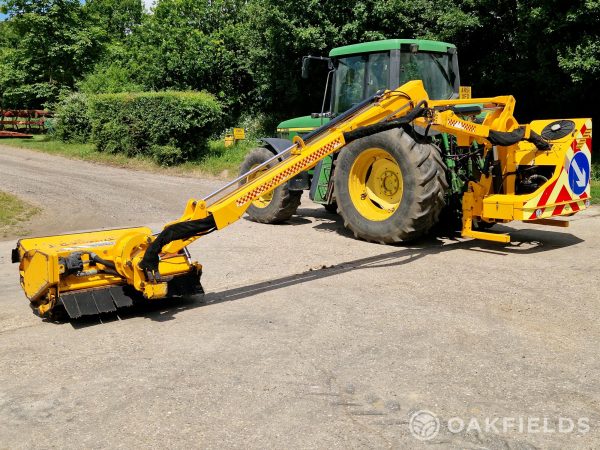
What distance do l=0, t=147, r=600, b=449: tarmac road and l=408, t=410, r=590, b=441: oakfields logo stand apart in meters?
0.01

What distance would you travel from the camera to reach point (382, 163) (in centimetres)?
815

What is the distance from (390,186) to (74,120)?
17.9m

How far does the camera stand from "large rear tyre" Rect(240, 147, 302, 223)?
9.62 m

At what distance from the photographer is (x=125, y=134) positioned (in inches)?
747

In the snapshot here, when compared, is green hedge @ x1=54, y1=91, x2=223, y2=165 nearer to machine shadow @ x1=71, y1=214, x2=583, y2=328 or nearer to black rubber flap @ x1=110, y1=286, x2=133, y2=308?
machine shadow @ x1=71, y1=214, x2=583, y2=328

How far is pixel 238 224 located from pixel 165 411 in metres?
6.64

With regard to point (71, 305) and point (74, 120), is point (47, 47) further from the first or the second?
point (71, 305)

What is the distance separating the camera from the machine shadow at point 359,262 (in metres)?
5.50

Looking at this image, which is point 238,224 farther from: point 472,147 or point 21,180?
point 21,180

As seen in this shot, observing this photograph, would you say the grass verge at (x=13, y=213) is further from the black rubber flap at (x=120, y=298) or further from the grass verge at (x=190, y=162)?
the grass verge at (x=190, y=162)

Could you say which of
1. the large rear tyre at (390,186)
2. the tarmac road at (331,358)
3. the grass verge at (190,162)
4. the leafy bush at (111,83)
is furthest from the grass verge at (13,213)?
the leafy bush at (111,83)

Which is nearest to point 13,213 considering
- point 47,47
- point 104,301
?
point 104,301

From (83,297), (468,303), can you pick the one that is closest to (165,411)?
(83,297)

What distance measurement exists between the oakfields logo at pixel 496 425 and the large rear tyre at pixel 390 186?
416cm
